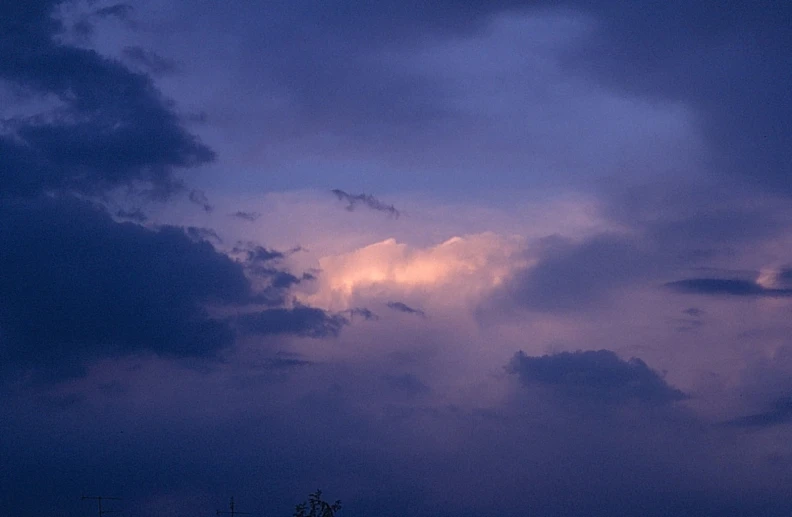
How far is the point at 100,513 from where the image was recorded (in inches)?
3784

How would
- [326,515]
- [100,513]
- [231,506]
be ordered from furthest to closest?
[100,513] → [231,506] → [326,515]

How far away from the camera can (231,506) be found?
89.5 metres

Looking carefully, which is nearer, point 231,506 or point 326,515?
point 326,515

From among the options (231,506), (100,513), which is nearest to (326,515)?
(231,506)

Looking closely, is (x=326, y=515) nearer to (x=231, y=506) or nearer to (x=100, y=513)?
(x=231, y=506)

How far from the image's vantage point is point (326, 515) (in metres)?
61.5

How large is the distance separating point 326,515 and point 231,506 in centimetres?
3166

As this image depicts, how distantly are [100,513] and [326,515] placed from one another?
46456 millimetres

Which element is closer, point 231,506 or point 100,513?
point 231,506

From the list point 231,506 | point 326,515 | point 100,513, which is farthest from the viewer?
point 100,513

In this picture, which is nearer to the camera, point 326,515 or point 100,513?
point 326,515

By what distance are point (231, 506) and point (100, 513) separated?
18.0m
